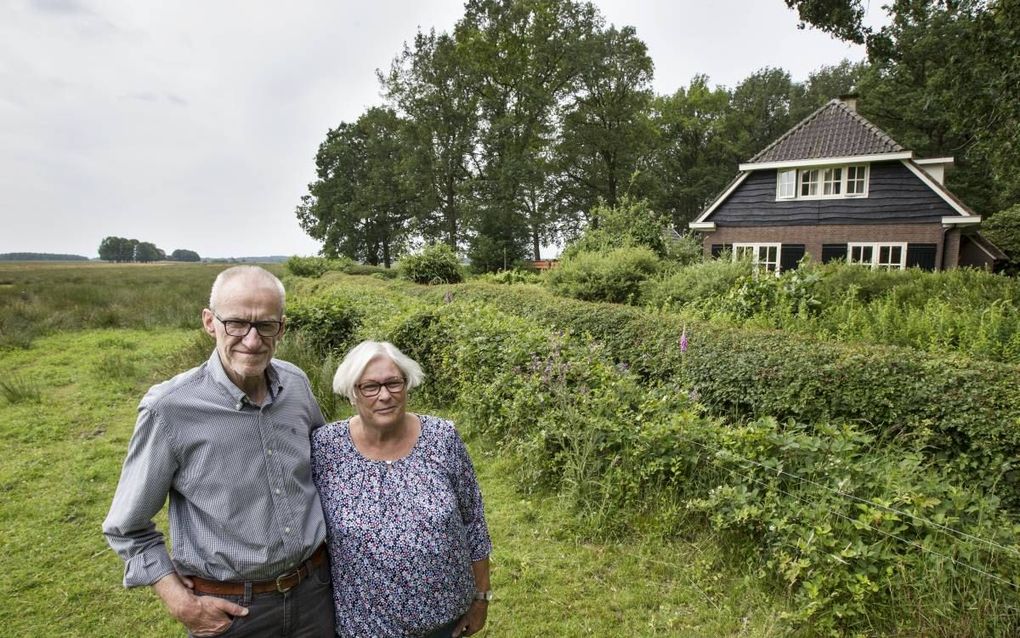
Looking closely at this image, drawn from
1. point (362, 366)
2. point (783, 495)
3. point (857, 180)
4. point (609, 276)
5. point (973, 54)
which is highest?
point (973, 54)

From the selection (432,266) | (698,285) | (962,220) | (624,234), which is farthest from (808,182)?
(432,266)

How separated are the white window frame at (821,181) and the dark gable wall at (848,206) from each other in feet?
0.43

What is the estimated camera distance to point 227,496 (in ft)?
5.33

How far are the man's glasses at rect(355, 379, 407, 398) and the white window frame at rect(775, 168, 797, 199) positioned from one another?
19075mm

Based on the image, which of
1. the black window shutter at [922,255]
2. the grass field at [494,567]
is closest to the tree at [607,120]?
the black window shutter at [922,255]

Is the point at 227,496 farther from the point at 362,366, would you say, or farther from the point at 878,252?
the point at 878,252

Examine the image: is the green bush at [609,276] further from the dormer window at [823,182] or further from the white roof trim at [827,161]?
the dormer window at [823,182]

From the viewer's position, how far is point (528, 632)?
296cm

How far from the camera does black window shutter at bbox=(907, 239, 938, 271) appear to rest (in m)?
15.6

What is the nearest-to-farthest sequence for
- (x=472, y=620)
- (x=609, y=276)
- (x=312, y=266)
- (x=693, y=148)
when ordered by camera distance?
(x=472, y=620), (x=609, y=276), (x=312, y=266), (x=693, y=148)

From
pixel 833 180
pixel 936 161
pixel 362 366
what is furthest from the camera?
pixel 833 180

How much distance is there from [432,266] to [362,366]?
1567 cm

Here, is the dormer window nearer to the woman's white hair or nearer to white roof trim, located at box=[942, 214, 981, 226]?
white roof trim, located at box=[942, 214, 981, 226]

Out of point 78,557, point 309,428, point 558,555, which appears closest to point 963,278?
point 558,555
